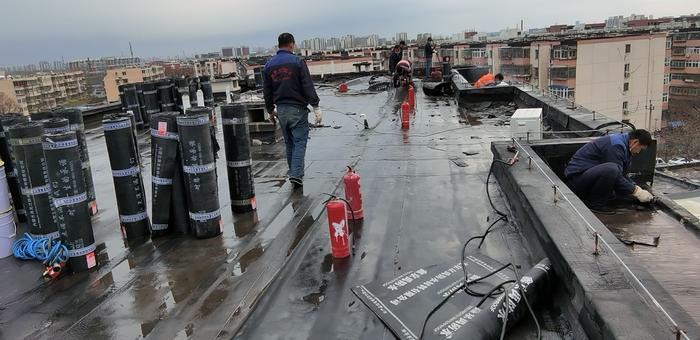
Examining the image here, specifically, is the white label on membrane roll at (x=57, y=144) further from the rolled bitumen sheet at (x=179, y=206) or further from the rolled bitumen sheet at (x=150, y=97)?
the rolled bitumen sheet at (x=150, y=97)

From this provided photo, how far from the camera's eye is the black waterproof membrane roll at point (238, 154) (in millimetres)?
4703

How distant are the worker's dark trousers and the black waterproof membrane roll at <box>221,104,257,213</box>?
345cm

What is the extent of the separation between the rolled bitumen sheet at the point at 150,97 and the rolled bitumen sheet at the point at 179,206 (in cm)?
781

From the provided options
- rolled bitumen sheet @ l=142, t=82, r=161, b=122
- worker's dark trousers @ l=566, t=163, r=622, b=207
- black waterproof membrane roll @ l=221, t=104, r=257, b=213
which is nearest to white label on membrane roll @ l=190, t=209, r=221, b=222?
black waterproof membrane roll @ l=221, t=104, r=257, b=213

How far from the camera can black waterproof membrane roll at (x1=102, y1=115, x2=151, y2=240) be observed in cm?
412

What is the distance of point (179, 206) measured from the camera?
4.27 meters

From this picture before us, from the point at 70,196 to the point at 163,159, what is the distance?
0.81m

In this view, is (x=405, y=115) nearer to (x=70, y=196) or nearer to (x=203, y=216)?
(x=203, y=216)

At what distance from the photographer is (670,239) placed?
4.42 m

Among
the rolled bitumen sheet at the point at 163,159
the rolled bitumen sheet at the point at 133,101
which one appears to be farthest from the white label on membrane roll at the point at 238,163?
the rolled bitumen sheet at the point at 133,101

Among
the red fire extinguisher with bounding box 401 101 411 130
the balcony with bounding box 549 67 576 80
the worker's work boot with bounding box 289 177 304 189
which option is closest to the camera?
the worker's work boot with bounding box 289 177 304 189

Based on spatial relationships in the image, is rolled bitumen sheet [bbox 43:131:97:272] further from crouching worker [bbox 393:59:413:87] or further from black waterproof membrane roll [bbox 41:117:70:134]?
crouching worker [bbox 393:59:413:87]

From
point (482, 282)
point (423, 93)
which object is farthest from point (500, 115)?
point (482, 282)

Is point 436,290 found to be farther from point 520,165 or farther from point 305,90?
point 305,90
